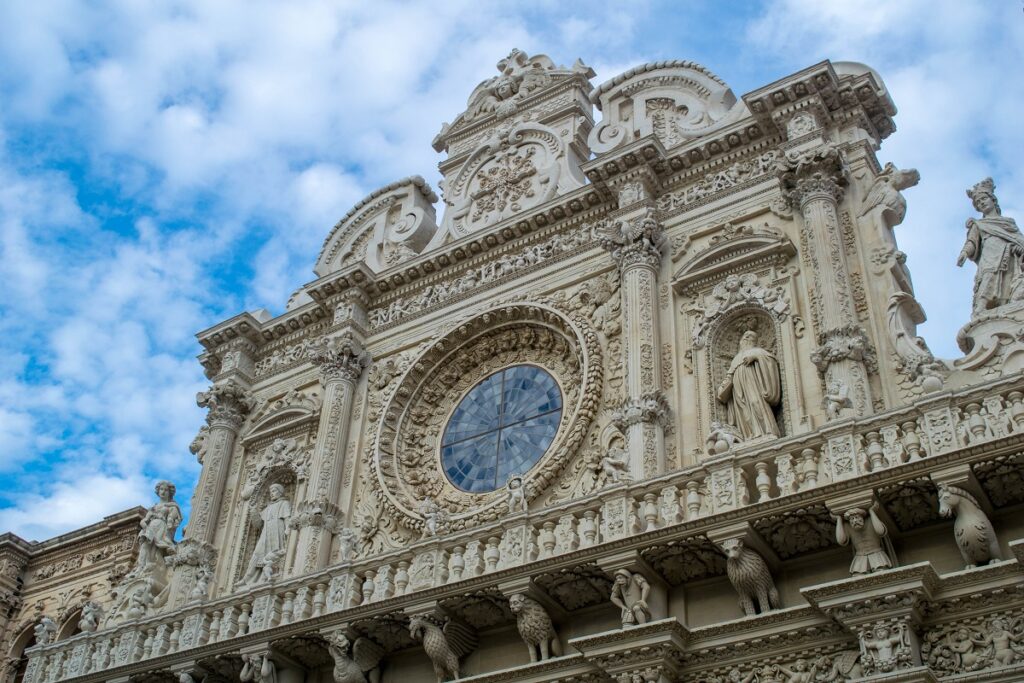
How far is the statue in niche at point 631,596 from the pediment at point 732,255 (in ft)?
16.3

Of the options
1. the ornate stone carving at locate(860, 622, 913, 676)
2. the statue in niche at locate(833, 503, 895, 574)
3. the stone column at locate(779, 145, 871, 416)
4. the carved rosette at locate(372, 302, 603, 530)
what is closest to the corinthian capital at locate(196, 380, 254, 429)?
the carved rosette at locate(372, 302, 603, 530)

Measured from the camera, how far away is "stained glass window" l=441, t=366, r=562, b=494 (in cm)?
1599

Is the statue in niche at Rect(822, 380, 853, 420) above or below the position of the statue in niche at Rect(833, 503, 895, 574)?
above

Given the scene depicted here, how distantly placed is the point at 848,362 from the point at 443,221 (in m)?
8.57

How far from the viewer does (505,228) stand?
1777 cm

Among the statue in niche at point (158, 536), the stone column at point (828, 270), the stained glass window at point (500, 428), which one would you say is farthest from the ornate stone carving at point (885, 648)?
the statue in niche at point (158, 536)

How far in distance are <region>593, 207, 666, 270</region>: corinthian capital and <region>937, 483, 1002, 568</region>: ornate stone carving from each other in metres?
6.20

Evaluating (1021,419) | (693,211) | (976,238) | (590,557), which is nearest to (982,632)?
(1021,419)

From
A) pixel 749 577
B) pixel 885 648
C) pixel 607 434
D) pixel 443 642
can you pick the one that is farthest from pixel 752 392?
pixel 443 642

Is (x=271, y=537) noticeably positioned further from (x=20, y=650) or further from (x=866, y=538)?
(x=866, y=538)

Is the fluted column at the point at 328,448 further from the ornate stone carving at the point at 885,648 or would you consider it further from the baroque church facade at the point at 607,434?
the ornate stone carving at the point at 885,648

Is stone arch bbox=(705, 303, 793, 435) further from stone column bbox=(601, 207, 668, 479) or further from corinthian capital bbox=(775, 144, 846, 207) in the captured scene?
corinthian capital bbox=(775, 144, 846, 207)

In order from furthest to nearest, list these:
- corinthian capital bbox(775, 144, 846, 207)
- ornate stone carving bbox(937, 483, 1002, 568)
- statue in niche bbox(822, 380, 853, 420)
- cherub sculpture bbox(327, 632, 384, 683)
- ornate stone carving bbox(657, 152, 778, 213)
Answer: ornate stone carving bbox(657, 152, 778, 213)
corinthian capital bbox(775, 144, 846, 207)
cherub sculpture bbox(327, 632, 384, 683)
statue in niche bbox(822, 380, 853, 420)
ornate stone carving bbox(937, 483, 1002, 568)

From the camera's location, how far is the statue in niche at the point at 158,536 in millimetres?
17656
